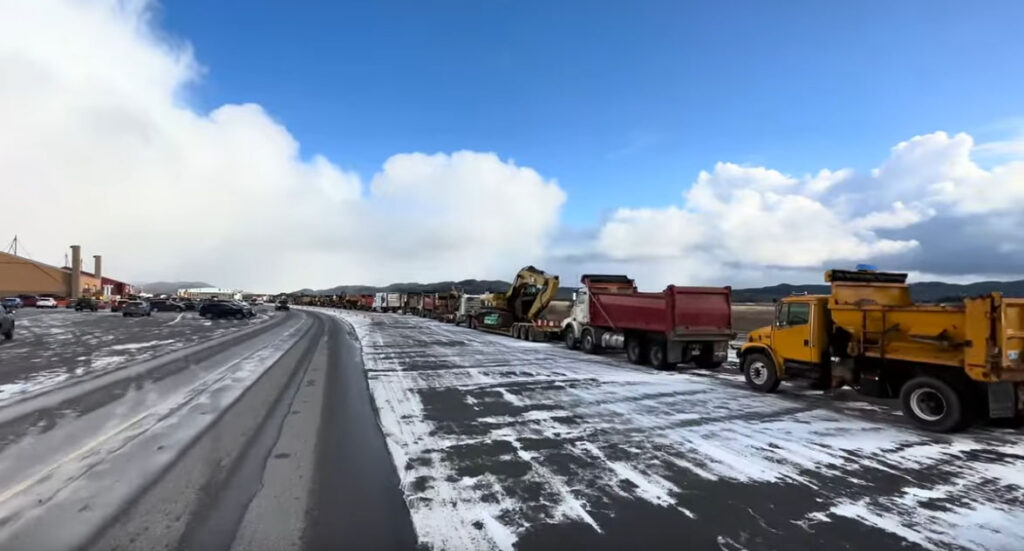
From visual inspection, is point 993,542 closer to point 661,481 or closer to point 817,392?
point 661,481

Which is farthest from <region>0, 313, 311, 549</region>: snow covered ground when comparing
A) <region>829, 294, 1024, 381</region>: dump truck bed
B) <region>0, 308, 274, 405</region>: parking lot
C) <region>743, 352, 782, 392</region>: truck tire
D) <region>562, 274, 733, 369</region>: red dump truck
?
<region>562, 274, 733, 369</region>: red dump truck

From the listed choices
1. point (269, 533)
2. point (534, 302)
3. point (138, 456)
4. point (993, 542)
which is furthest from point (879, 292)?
point (534, 302)

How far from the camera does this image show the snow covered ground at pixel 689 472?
4.53 meters

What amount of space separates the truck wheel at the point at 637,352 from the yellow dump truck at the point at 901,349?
4833 mm

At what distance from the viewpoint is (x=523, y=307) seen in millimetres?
29969

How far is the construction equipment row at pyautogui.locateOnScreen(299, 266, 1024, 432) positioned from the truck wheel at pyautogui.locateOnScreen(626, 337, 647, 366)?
1.3 inches

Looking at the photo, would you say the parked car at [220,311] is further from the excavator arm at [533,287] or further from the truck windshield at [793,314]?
the truck windshield at [793,314]

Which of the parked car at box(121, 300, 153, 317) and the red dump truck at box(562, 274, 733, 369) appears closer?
the red dump truck at box(562, 274, 733, 369)

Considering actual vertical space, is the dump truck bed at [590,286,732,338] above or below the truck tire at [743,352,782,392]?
above

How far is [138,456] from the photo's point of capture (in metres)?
6.33

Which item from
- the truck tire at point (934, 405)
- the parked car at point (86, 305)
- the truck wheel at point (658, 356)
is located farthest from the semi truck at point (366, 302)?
the truck tire at point (934, 405)

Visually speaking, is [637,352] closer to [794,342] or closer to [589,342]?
[589,342]

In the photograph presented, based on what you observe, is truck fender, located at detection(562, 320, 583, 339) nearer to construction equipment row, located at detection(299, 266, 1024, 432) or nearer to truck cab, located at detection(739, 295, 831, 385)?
construction equipment row, located at detection(299, 266, 1024, 432)

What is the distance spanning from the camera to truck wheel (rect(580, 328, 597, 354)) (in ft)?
68.4
